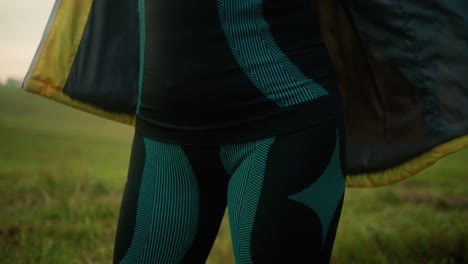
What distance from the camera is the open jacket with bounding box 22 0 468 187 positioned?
106 cm

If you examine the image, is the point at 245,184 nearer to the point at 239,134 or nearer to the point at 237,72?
the point at 239,134

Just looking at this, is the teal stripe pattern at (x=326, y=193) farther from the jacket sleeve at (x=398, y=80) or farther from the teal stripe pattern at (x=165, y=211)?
the jacket sleeve at (x=398, y=80)

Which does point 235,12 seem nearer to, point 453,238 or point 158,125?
point 158,125

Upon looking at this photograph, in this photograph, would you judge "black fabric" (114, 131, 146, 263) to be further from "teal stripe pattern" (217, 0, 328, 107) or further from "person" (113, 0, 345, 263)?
"teal stripe pattern" (217, 0, 328, 107)

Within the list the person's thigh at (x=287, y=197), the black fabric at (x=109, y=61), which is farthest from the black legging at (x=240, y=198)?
the black fabric at (x=109, y=61)

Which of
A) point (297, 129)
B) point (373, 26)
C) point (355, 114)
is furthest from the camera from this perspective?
point (355, 114)

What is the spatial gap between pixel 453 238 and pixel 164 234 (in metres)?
1.92

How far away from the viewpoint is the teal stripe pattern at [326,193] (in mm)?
729

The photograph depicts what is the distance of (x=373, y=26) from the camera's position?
1.11 metres

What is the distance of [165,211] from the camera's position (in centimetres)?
81

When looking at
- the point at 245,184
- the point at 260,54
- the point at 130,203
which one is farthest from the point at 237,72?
the point at 130,203

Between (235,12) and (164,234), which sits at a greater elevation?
(235,12)


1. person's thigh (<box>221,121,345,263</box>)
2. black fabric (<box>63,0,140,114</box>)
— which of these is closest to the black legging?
person's thigh (<box>221,121,345,263</box>)

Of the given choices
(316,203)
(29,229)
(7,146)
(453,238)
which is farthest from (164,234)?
(7,146)
